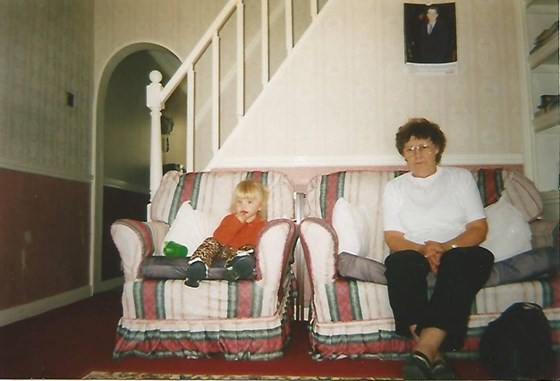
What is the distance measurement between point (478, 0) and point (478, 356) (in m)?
2.01

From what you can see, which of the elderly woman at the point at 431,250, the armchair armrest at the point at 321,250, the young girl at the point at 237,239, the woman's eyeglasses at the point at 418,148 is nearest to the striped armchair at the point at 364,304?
the armchair armrest at the point at 321,250

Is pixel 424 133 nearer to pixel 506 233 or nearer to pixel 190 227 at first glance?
pixel 506 233

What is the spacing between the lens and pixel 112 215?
12.4ft

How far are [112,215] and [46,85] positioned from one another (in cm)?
129

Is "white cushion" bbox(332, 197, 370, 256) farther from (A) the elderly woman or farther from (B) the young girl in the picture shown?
(B) the young girl

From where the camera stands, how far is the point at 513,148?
7.95ft

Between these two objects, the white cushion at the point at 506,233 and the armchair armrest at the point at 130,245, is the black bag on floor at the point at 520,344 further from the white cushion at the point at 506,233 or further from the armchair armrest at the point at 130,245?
the armchair armrest at the point at 130,245

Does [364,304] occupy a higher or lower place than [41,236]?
lower

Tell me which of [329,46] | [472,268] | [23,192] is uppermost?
[329,46]

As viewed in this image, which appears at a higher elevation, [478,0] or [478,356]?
[478,0]

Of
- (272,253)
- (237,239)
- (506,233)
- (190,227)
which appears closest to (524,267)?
(506,233)

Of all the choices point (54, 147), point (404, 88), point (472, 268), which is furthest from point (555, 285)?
point (54, 147)

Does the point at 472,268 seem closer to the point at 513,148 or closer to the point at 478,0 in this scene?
the point at 513,148

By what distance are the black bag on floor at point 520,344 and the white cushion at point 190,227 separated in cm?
129
